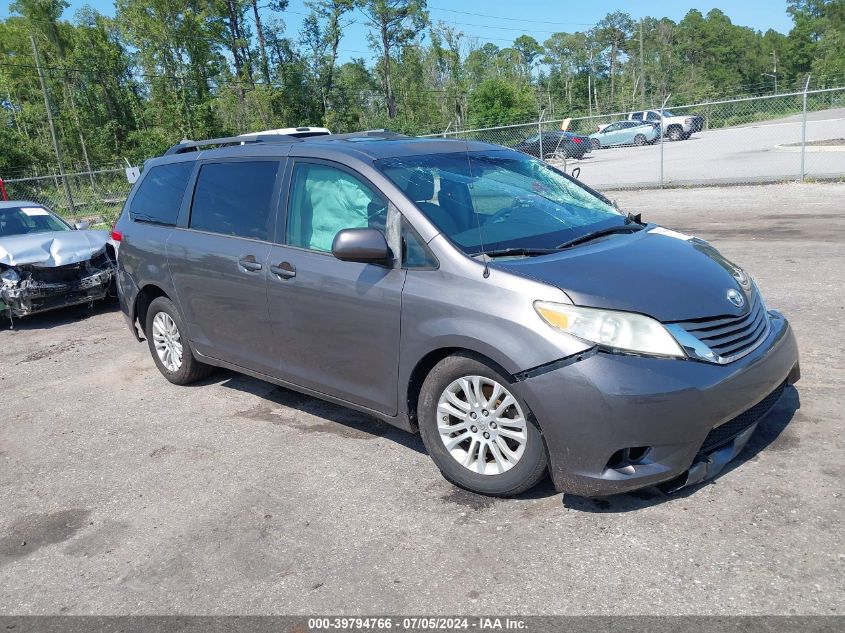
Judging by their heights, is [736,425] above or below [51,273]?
below

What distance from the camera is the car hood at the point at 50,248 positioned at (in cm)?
864

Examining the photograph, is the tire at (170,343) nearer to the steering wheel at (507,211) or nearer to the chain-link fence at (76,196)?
the steering wheel at (507,211)

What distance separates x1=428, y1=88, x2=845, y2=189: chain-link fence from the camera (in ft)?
60.5

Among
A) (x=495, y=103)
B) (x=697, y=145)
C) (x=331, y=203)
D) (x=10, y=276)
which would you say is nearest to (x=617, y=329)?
(x=331, y=203)

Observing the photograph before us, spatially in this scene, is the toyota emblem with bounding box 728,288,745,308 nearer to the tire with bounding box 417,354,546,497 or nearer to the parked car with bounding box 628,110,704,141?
the tire with bounding box 417,354,546,497

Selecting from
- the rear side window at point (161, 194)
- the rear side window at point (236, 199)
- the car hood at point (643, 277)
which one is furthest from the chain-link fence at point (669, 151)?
the car hood at point (643, 277)

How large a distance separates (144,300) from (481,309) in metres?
3.73

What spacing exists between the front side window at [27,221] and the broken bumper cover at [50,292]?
46.6 inches

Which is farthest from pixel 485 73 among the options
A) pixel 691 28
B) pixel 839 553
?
pixel 839 553

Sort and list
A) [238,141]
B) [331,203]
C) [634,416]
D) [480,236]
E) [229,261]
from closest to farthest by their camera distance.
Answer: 1. [634,416]
2. [480,236]
3. [331,203]
4. [229,261]
5. [238,141]

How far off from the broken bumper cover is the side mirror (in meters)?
6.24

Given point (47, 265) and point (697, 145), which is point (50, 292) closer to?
point (47, 265)

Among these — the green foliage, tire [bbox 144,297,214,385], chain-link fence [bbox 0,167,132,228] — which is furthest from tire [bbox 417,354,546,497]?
the green foliage

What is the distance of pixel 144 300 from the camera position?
6137 millimetres
